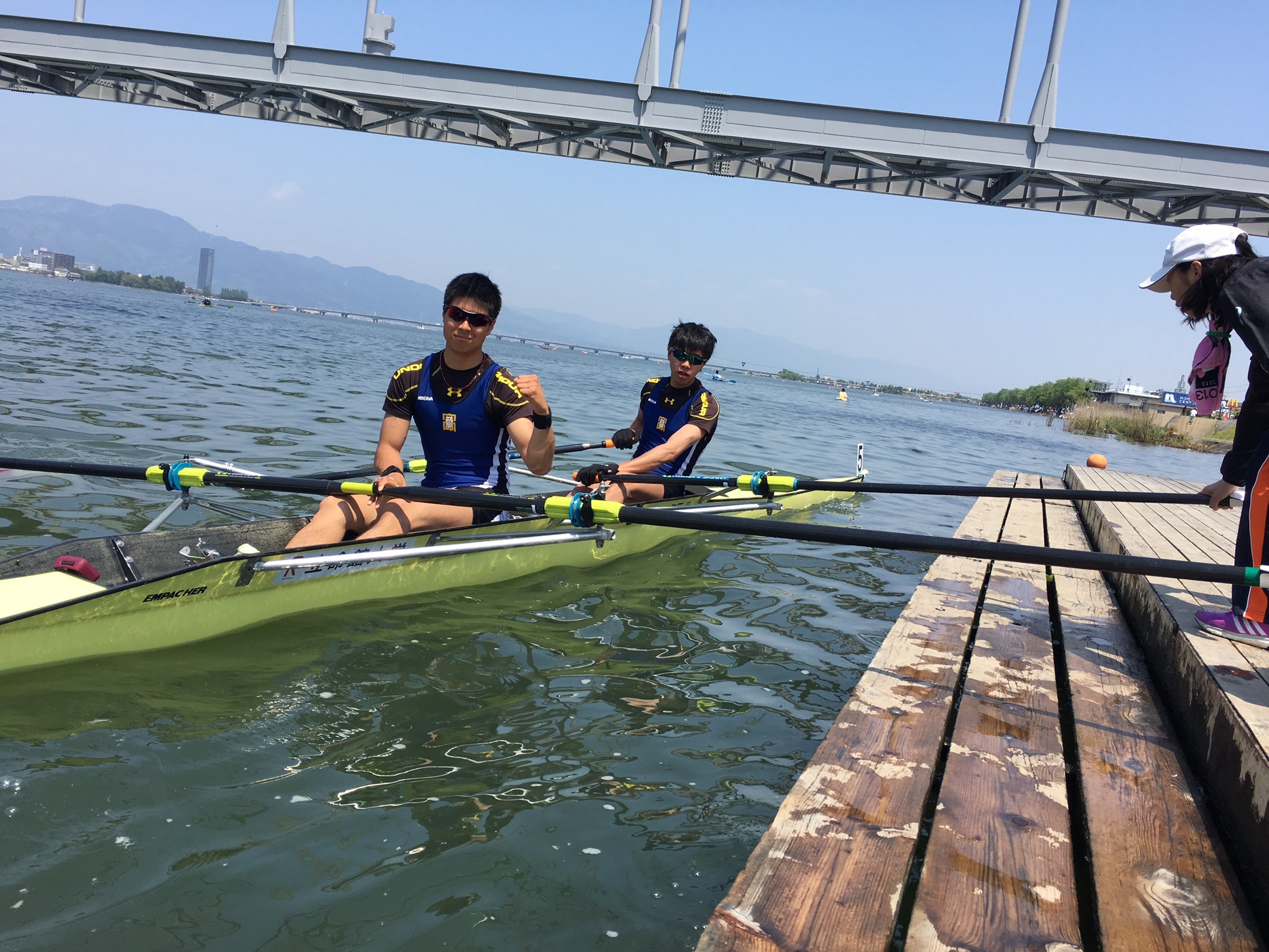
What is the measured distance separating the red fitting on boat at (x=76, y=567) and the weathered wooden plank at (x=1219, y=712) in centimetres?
475

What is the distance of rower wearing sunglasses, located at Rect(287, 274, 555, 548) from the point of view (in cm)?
510

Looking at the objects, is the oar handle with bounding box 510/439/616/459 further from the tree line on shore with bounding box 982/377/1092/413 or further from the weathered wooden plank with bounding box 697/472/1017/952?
the tree line on shore with bounding box 982/377/1092/413

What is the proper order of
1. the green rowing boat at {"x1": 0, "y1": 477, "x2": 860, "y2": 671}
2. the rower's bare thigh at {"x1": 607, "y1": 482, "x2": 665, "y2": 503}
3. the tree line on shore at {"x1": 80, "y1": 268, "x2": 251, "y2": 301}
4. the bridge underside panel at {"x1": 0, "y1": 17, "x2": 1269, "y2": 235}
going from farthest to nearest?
the tree line on shore at {"x1": 80, "y1": 268, "x2": 251, "y2": 301}
the bridge underside panel at {"x1": 0, "y1": 17, "x2": 1269, "y2": 235}
the rower's bare thigh at {"x1": 607, "y1": 482, "x2": 665, "y2": 503}
the green rowing boat at {"x1": 0, "y1": 477, "x2": 860, "y2": 671}

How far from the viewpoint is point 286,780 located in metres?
3.14

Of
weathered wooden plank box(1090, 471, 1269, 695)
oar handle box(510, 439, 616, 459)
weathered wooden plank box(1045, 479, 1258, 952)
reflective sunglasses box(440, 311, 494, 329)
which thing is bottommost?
weathered wooden plank box(1045, 479, 1258, 952)


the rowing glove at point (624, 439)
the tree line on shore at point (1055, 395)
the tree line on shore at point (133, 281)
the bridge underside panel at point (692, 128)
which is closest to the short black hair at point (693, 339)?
the rowing glove at point (624, 439)

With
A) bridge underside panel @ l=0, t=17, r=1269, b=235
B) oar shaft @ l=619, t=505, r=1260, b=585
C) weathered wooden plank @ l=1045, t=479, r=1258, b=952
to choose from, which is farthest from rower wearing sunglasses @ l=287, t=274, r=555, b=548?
bridge underside panel @ l=0, t=17, r=1269, b=235

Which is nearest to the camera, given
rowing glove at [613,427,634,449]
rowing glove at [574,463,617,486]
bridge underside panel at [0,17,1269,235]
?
rowing glove at [574,463,617,486]

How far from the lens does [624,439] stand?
812 centimetres

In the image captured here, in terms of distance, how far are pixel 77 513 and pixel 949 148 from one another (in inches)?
589

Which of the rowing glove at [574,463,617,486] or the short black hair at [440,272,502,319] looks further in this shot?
the rowing glove at [574,463,617,486]

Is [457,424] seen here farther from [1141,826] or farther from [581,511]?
[1141,826]

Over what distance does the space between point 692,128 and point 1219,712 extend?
1576cm

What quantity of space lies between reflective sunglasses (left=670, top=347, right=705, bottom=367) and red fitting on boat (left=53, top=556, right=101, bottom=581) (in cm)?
468
